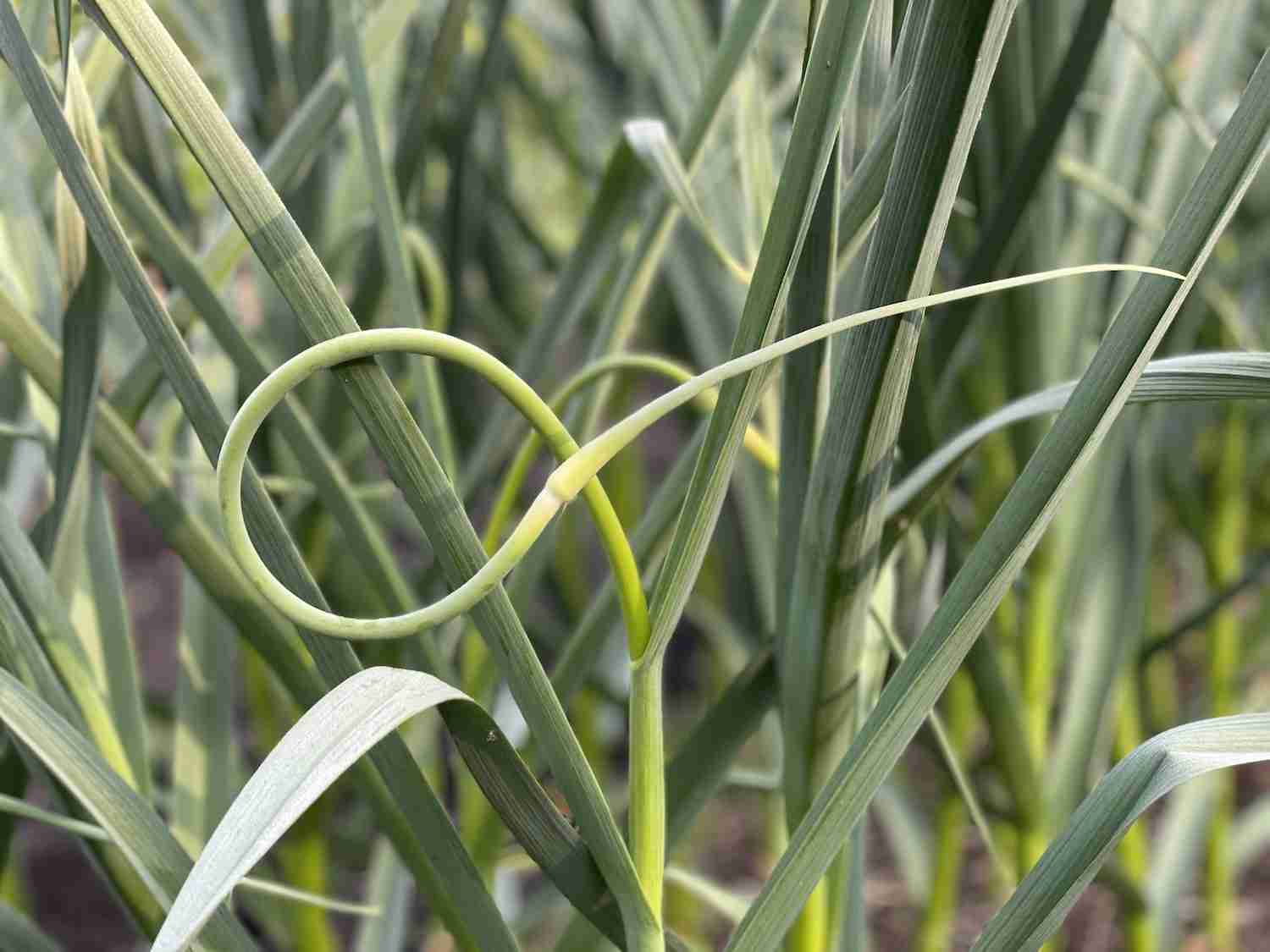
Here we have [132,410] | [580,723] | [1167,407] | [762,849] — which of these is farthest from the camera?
[762,849]

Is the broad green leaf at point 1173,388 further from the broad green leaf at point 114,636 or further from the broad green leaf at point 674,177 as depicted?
the broad green leaf at point 114,636

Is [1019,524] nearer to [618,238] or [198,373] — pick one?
[198,373]

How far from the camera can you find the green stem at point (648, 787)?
0.22 metres

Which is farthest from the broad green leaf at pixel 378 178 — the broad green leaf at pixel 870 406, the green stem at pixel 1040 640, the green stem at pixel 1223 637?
the green stem at pixel 1223 637

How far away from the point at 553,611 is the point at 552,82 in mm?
480

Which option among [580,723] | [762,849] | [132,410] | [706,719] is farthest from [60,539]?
[762,849]

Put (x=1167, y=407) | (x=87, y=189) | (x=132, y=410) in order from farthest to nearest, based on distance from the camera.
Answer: (x=1167, y=407) < (x=132, y=410) < (x=87, y=189)

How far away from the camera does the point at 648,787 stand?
0.76 ft

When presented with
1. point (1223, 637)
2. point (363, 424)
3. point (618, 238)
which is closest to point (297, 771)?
point (363, 424)

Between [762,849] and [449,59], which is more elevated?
[449,59]

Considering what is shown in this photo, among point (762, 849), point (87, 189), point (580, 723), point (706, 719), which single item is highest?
point (87, 189)

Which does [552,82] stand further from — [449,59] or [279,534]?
[279,534]

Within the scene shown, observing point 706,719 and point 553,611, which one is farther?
point 553,611

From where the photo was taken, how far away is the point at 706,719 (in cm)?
30
